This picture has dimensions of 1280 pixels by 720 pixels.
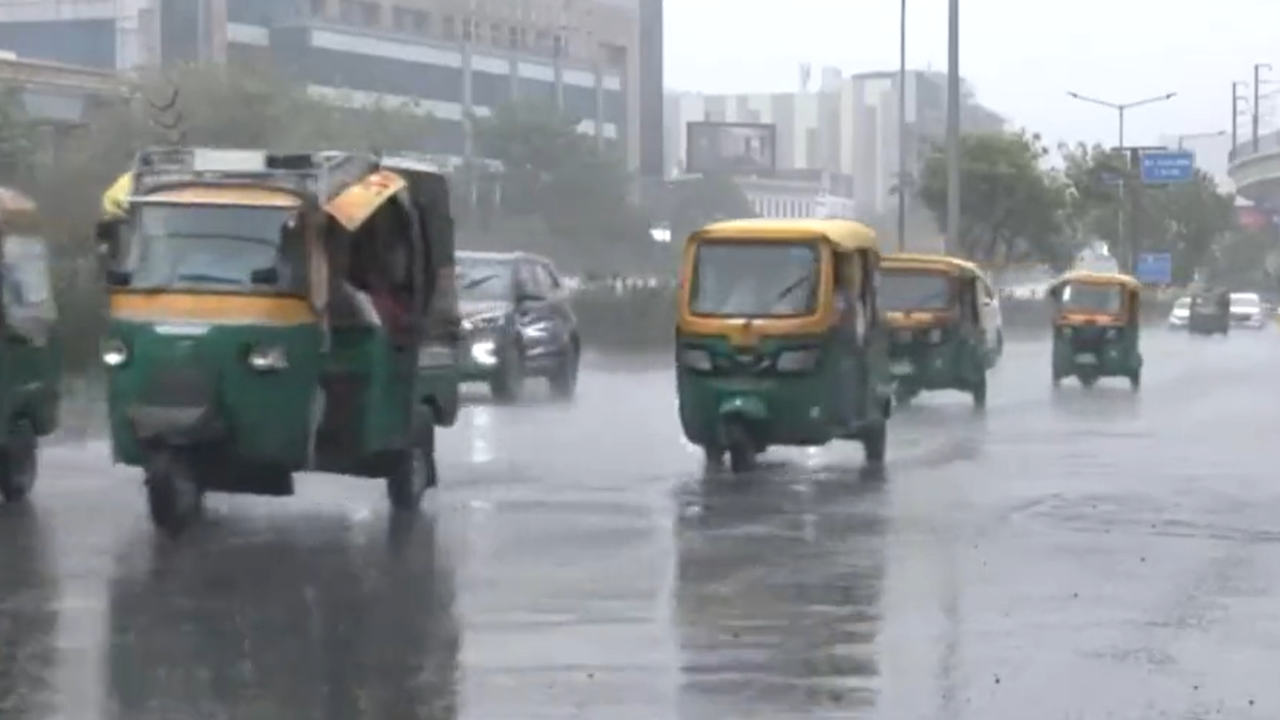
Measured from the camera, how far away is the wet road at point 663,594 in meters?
11.1

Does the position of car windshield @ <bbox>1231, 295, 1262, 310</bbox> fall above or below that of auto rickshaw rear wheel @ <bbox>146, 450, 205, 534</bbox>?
below

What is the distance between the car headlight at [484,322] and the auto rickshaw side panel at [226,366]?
16146 millimetres

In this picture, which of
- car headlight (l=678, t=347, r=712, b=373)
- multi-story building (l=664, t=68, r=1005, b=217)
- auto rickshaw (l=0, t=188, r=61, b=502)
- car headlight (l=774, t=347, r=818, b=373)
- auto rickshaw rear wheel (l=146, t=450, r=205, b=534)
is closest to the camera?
auto rickshaw rear wheel (l=146, t=450, r=205, b=534)

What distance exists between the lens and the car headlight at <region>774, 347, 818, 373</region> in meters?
21.9

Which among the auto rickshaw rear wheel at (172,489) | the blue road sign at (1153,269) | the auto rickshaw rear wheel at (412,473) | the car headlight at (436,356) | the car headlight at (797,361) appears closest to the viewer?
the auto rickshaw rear wheel at (172,489)

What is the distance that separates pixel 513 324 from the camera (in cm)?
3406

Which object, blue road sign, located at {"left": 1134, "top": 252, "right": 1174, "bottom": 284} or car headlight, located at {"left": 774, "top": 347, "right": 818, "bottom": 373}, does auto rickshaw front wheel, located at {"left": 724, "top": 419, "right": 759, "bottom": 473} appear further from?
blue road sign, located at {"left": 1134, "top": 252, "right": 1174, "bottom": 284}

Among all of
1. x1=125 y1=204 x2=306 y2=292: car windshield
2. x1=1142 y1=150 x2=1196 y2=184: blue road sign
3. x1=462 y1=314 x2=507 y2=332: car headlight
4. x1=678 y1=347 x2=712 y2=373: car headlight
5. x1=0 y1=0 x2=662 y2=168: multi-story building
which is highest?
x1=0 y1=0 x2=662 y2=168: multi-story building

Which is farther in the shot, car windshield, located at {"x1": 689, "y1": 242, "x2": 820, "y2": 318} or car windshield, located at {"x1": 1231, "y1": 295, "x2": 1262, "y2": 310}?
car windshield, located at {"x1": 1231, "y1": 295, "x2": 1262, "y2": 310}

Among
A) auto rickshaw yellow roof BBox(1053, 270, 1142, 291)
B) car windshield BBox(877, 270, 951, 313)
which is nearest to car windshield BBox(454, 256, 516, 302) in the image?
car windshield BBox(877, 270, 951, 313)

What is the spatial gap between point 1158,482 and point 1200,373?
26543mm

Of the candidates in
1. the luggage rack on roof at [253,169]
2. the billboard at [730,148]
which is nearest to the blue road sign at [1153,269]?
the billboard at [730,148]

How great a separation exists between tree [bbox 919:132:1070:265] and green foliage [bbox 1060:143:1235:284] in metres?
24.6

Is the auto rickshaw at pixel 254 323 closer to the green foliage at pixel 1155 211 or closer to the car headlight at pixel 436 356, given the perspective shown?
the car headlight at pixel 436 356
